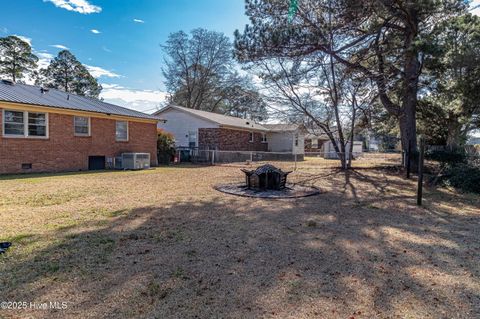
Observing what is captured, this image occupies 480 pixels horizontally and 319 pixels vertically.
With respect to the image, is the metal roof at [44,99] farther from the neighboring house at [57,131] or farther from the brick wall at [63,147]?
the brick wall at [63,147]

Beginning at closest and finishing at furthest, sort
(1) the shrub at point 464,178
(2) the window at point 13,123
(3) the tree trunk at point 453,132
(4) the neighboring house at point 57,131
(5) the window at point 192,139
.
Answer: (1) the shrub at point 464,178
(2) the window at point 13,123
(4) the neighboring house at point 57,131
(3) the tree trunk at point 453,132
(5) the window at point 192,139

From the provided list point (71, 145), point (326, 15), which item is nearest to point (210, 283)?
point (326, 15)

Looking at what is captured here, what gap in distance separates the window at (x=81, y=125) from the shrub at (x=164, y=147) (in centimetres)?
495

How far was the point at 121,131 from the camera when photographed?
16.0m

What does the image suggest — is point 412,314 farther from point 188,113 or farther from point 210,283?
point 188,113

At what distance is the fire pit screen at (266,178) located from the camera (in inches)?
344

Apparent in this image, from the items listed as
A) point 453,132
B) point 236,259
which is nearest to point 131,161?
point 236,259

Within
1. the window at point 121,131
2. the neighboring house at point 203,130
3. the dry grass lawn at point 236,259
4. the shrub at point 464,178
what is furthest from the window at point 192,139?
the shrub at point 464,178

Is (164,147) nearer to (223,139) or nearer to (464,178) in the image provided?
(223,139)

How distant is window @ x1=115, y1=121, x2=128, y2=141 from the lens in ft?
51.4

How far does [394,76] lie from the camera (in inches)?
473

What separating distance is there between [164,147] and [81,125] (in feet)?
18.5

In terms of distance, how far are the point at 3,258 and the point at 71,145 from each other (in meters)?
11.4

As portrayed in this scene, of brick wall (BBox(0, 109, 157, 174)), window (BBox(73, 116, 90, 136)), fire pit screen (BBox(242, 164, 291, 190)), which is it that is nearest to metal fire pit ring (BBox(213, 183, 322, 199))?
fire pit screen (BBox(242, 164, 291, 190))
